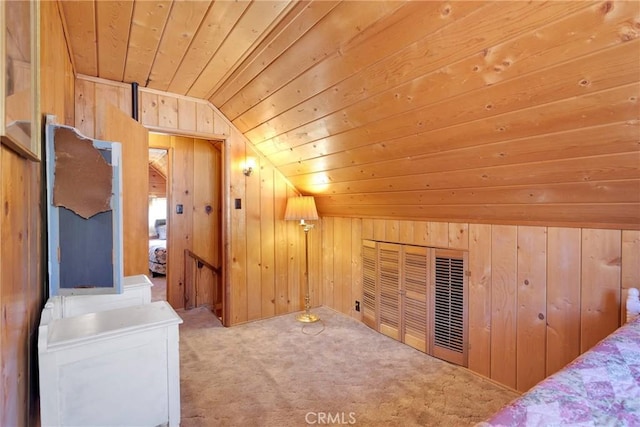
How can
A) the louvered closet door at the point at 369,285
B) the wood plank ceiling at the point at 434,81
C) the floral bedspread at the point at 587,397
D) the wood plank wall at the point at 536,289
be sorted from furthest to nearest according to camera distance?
the louvered closet door at the point at 369,285
the wood plank wall at the point at 536,289
the wood plank ceiling at the point at 434,81
the floral bedspread at the point at 587,397

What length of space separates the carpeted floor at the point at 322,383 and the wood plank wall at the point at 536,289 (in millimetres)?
274

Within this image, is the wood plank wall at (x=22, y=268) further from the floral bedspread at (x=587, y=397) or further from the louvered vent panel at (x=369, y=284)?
the louvered vent panel at (x=369, y=284)

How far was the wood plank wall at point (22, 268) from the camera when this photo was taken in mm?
850

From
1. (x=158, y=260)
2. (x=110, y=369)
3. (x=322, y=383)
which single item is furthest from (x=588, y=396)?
(x=158, y=260)

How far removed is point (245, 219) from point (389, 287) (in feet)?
5.29

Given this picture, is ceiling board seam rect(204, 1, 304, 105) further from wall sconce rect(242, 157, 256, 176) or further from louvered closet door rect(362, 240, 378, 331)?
louvered closet door rect(362, 240, 378, 331)

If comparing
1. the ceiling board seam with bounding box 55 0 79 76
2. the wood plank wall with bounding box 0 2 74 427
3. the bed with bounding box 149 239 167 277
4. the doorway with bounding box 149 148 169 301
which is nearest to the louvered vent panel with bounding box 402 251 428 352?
the wood plank wall with bounding box 0 2 74 427

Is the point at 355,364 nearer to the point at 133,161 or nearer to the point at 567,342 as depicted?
the point at 567,342

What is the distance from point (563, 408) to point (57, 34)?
2.51m

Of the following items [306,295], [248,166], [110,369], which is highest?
[248,166]

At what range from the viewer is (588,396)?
873 mm

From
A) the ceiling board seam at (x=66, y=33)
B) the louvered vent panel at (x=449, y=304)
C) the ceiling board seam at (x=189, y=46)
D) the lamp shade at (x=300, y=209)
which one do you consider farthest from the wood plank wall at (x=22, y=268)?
the louvered vent panel at (x=449, y=304)

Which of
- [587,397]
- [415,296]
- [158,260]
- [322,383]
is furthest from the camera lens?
[158,260]

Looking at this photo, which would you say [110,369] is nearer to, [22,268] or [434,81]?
[22,268]
